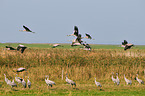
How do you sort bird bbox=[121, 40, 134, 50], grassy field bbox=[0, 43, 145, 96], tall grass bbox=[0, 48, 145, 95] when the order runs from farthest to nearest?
tall grass bbox=[0, 48, 145, 95] → grassy field bbox=[0, 43, 145, 96] → bird bbox=[121, 40, 134, 50]

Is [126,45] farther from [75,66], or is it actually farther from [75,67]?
[75,66]

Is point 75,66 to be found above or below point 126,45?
below

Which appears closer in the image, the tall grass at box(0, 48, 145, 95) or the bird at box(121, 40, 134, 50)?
the bird at box(121, 40, 134, 50)

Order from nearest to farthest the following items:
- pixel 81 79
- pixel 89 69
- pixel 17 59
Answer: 1. pixel 81 79
2. pixel 89 69
3. pixel 17 59

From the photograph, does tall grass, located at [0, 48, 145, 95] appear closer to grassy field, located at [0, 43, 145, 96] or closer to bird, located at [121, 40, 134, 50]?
grassy field, located at [0, 43, 145, 96]

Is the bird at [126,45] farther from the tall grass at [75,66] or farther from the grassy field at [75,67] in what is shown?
the tall grass at [75,66]

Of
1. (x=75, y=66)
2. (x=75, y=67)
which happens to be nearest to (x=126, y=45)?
(x=75, y=67)

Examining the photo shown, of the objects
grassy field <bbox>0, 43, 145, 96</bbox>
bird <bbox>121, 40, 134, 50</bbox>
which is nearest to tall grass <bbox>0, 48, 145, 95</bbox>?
grassy field <bbox>0, 43, 145, 96</bbox>

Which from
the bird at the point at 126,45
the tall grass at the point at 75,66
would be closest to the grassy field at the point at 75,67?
the tall grass at the point at 75,66

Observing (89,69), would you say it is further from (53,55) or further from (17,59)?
(17,59)

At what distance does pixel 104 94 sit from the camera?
11805mm

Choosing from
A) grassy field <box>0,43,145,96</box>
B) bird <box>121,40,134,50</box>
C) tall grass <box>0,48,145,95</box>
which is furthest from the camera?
tall grass <box>0,48,145,95</box>

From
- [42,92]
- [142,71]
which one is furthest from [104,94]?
[142,71]

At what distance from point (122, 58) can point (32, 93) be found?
13956 mm
